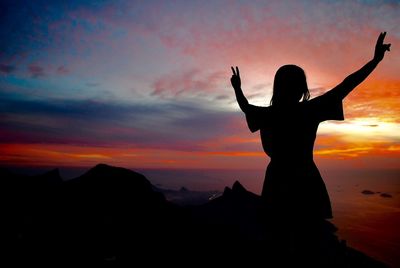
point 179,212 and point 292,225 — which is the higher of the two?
point 292,225

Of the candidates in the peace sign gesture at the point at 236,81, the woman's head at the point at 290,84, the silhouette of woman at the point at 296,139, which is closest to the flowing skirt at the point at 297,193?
the silhouette of woman at the point at 296,139

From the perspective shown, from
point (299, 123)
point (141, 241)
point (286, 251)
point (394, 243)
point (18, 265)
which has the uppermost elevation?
point (299, 123)

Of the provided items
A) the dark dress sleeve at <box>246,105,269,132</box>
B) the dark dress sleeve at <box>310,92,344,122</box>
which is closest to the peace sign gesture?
the dark dress sleeve at <box>246,105,269,132</box>

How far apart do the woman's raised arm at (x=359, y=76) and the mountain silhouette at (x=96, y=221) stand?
13.9m

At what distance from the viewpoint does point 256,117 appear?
3543 millimetres

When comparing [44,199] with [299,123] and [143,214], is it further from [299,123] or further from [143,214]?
[299,123]

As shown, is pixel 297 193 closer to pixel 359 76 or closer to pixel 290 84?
pixel 290 84

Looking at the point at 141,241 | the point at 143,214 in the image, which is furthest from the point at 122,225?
the point at 143,214

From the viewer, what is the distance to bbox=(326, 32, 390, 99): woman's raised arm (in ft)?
9.55

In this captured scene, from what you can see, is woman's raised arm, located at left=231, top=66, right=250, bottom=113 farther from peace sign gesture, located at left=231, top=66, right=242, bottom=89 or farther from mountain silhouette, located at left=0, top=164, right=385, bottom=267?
mountain silhouette, located at left=0, top=164, right=385, bottom=267

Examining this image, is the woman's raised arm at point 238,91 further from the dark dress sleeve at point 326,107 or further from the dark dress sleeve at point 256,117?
the dark dress sleeve at point 326,107

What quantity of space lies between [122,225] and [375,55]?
41927mm

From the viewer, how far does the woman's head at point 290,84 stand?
3.29 m

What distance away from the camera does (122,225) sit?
39.2m
